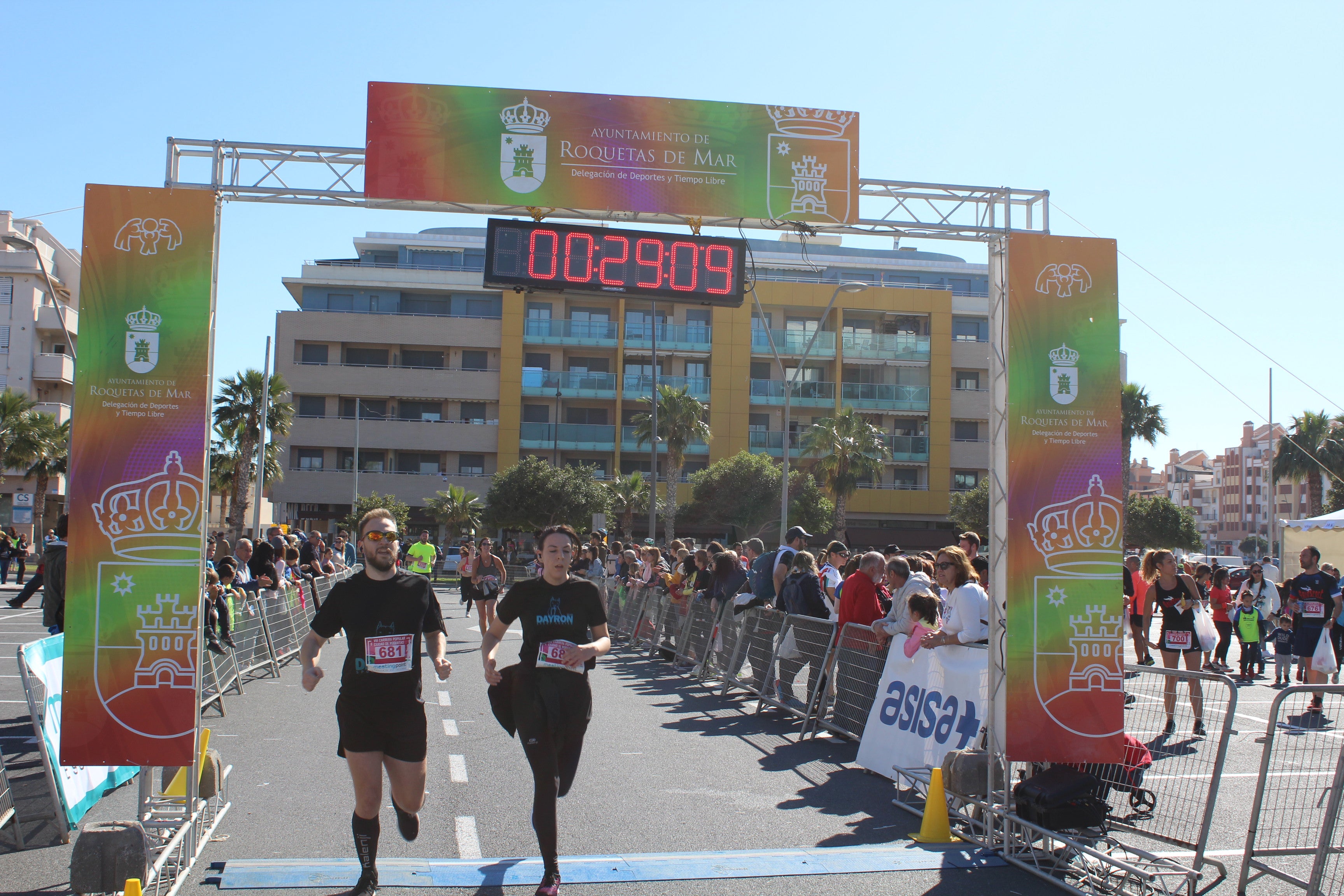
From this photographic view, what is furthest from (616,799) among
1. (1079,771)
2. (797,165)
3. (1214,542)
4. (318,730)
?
(1214,542)

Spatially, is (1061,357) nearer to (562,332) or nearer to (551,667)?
(551,667)

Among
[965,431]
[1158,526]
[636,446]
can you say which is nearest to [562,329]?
[636,446]

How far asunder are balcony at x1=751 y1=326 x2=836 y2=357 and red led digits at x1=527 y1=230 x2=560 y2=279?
51417mm

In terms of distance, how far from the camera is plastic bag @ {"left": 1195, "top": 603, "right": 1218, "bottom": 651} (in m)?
11.6

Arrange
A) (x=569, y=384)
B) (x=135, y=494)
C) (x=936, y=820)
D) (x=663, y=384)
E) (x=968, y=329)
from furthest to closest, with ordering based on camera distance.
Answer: (x=968, y=329) < (x=569, y=384) < (x=663, y=384) < (x=936, y=820) < (x=135, y=494)

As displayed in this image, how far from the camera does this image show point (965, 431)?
63.5 meters

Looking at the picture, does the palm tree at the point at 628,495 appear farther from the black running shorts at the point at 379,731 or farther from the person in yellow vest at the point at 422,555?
the black running shorts at the point at 379,731

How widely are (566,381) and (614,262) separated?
5194 cm

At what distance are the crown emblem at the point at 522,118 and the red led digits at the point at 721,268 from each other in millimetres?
1617

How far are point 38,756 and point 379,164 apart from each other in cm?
508

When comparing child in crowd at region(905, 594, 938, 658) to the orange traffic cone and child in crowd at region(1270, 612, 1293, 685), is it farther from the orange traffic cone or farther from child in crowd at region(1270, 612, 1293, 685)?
child in crowd at region(1270, 612, 1293, 685)

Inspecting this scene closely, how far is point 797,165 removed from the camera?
25.3ft

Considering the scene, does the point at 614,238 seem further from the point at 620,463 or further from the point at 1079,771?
the point at 620,463

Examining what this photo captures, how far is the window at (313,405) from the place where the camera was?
6000 centimetres
